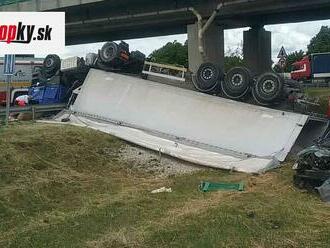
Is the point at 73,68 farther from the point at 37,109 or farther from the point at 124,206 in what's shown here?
the point at 124,206

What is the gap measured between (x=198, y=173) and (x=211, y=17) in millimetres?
20069

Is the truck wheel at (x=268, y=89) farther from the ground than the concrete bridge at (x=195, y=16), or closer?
closer

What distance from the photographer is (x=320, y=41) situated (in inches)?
3939

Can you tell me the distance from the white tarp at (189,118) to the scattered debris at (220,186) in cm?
193

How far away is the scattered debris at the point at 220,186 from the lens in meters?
9.97

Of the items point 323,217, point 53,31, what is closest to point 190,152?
point 53,31

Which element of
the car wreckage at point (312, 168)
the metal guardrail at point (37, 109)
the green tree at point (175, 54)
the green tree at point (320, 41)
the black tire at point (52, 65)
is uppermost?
the green tree at point (320, 41)

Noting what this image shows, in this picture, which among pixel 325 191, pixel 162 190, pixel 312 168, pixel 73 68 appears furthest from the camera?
pixel 73 68

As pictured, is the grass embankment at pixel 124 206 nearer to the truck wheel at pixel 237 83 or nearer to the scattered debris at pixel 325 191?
the scattered debris at pixel 325 191

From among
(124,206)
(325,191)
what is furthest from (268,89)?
(124,206)

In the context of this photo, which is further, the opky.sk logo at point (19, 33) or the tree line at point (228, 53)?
the tree line at point (228, 53)

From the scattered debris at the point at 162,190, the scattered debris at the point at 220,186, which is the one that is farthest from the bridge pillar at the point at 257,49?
the scattered debris at the point at 162,190

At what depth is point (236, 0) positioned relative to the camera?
1153 inches

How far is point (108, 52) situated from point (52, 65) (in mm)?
2874
